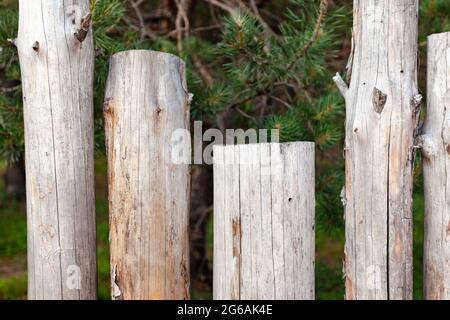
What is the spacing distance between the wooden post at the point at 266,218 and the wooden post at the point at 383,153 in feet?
0.54

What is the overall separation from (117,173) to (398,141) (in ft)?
2.98

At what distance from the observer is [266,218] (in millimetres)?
1812

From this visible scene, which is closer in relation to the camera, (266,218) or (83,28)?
(266,218)

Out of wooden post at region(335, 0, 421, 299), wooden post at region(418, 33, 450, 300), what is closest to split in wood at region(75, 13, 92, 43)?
wooden post at region(335, 0, 421, 299)

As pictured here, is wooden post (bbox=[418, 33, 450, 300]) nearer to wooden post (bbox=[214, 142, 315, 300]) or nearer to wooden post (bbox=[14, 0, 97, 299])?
wooden post (bbox=[214, 142, 315, 300])

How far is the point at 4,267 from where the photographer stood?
4336 mm

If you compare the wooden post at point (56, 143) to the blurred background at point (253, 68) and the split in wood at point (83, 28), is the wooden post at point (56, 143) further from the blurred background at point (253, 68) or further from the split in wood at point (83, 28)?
the blurred background at point (253, 68)

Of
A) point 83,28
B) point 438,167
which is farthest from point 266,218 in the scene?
point 83,28

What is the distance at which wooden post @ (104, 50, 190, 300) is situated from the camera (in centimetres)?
190

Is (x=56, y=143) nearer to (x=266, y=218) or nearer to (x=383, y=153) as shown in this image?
(x=266, y=218)

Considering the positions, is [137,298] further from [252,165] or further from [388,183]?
[388,183]

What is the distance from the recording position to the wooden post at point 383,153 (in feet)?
6.07

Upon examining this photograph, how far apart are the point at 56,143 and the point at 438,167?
1.24 meters
